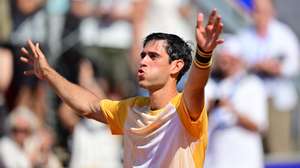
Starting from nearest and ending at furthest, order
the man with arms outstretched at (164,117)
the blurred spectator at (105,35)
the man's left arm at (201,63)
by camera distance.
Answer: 1. the man's left arm at (201,63)
2. the man with arms outstretched at (164,117)
3. the blurred spectator at (105,35)

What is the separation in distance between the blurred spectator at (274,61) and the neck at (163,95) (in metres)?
6.99

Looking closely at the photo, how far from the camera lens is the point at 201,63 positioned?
4.95 metres

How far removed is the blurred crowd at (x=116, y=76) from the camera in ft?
33.9

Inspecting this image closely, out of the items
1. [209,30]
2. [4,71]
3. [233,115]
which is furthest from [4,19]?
[209,30]

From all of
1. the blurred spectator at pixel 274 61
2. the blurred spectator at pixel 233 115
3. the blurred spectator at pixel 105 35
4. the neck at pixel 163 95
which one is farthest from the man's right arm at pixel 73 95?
the blurred spectator at pixel 274 61

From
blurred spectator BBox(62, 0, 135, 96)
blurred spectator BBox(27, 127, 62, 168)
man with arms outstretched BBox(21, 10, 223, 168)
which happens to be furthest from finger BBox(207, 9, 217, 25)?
blurred spectator BBox(62, 0, 135, 96)

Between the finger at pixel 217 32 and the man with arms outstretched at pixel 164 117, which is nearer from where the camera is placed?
the finger at pixel 217 32

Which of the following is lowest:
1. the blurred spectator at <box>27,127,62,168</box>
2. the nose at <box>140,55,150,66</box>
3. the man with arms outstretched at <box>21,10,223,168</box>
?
the blurred spectator at <box>27,127,62,168</box>

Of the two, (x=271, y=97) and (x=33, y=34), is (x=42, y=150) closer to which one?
(x=33, y=34)

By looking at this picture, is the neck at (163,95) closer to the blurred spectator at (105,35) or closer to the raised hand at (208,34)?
the raised hand at (208,34)

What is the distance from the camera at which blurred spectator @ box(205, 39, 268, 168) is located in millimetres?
11844

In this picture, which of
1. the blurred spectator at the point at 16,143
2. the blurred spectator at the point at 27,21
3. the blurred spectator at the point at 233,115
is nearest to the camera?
the blurred spectator at the point at 16,143

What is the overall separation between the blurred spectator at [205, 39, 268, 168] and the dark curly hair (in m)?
6.12

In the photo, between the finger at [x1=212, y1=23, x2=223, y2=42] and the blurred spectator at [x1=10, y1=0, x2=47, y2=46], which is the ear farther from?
the blurred spectator at [x1=10, y1=0, x2=47, y2=46]
